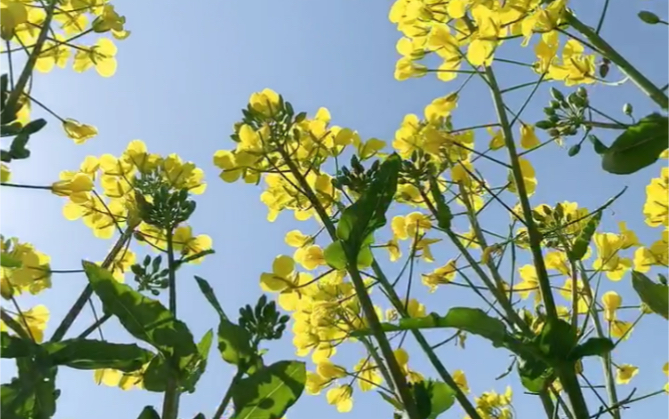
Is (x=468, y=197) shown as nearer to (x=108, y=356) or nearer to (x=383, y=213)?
(x=383, y=213)

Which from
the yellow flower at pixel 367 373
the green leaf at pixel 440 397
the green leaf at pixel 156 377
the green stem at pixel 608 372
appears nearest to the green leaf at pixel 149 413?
the green leaf at pixel 156 377

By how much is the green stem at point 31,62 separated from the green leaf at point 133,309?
0.44 m

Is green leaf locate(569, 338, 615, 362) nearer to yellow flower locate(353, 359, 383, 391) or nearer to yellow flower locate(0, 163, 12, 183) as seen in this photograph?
yellow flower locate(353, 359, 383, 391)

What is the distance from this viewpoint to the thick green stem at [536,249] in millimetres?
1544

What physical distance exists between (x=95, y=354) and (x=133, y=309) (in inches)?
4.5

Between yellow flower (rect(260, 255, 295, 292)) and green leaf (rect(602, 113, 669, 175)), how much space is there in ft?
2.73

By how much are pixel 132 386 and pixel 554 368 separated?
104 cm

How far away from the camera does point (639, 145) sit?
173cm

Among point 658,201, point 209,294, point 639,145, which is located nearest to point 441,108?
point 658,201

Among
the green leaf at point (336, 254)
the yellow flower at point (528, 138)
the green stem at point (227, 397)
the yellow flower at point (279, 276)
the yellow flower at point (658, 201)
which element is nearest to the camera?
the green stem at point (227, 397)

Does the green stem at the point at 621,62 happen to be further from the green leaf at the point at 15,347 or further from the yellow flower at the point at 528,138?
the green leaf at the point at 15,347

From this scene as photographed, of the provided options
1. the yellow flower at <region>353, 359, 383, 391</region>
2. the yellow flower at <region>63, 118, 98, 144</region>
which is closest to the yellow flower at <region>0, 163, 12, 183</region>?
the yellow flower at <region>63, 118, 98, 144</region>

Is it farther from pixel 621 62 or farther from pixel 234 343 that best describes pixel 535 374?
pixel 621 62

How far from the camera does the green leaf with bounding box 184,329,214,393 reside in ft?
5.23
